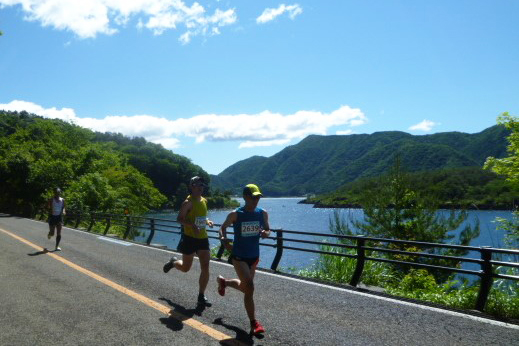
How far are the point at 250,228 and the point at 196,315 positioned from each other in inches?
65.0

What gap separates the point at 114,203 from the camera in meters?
39.8

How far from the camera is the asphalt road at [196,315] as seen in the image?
498cm

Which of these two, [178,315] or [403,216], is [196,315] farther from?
[403,216]

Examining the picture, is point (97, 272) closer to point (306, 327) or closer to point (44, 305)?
point (44, 305)

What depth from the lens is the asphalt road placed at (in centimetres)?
498

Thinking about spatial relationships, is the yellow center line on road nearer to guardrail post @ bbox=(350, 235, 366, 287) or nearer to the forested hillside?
guardrail post @ bbox=(350, 235, 366, 287)

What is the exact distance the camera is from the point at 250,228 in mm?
5277

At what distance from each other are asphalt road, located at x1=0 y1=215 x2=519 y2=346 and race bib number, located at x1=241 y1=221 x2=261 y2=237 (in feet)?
3.87

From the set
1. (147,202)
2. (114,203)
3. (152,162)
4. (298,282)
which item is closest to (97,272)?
(298,282)

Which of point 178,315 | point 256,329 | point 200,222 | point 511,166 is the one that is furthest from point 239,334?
point 511,166

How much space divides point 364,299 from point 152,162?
401 feet

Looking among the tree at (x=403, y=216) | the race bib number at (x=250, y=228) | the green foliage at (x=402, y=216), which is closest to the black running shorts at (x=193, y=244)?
the race bib number at (x=250, y=228)

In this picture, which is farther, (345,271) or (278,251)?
(278,251)

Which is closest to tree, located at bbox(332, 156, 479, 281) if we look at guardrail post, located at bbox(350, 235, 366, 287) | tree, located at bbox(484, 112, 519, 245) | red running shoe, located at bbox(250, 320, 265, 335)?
tree, located at bbox(484, 112, 519, 245)
